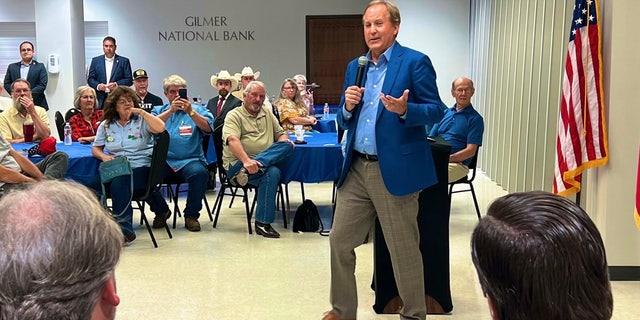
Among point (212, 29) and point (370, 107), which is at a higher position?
point (212, 29)

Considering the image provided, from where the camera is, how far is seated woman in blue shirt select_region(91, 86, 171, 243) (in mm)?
5195

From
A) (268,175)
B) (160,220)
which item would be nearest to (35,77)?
(160,220)

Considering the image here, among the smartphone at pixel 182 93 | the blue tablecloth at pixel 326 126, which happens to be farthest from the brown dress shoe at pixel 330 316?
the blue tablecloth at pixel 326 126

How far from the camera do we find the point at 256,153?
5.60m

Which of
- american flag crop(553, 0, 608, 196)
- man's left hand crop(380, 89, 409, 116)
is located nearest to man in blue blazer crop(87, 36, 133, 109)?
american flag crop(553, 0, 608, 196)

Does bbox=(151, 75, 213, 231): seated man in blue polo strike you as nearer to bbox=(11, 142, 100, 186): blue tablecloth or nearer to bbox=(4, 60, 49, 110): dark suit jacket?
bbox=(11, 142, 100, 186): blue tablecloth

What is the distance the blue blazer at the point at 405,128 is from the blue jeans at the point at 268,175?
100.0 inches

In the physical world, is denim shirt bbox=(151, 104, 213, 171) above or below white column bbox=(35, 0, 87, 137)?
below

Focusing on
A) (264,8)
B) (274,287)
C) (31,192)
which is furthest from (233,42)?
(31,192)

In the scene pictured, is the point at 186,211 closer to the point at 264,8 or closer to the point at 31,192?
the point at 31,192

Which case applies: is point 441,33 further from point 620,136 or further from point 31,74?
point 620,136

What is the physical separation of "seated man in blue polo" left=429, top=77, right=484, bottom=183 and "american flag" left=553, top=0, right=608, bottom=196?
3.64 feet

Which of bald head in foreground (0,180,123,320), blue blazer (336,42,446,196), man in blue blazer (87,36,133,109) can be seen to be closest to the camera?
bald head in foreground (0,180,123,320)

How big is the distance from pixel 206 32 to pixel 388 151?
10246mm
